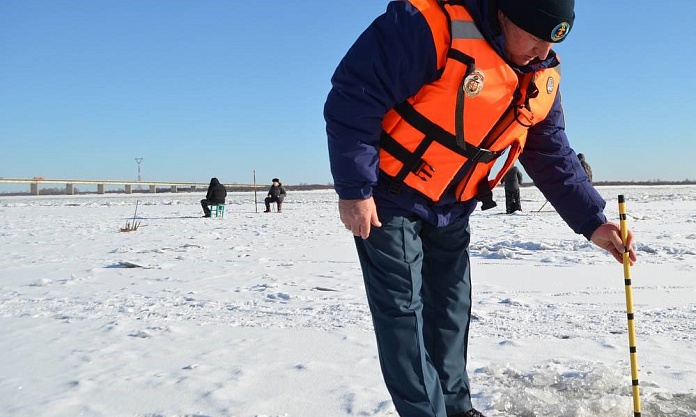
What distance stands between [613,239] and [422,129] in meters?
0.97

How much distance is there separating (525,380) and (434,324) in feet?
2.19

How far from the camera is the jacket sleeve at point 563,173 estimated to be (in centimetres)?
243

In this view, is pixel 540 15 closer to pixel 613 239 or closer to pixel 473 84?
pixel 473 84

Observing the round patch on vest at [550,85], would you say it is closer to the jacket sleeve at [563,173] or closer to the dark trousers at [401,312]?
the jacket sleeve at [563,173]

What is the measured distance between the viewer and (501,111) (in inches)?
81.5

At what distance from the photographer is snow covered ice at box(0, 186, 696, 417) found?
256 centimetres

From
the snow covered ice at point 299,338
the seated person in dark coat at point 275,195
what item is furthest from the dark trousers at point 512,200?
the snow covered ice at point 299,338

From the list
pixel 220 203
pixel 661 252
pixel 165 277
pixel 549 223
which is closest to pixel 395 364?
pixel 165 277

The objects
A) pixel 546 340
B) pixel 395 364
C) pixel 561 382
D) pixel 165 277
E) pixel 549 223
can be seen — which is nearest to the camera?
pixel 395 364

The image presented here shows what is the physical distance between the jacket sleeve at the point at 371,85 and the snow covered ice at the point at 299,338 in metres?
1.13

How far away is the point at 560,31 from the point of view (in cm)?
194

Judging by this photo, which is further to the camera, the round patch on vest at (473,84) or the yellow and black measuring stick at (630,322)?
the yellow and black measuring stick at (630,322)

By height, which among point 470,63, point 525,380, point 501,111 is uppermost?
point 470,63

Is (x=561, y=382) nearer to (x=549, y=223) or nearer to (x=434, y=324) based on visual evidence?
(x=434, y=324)
